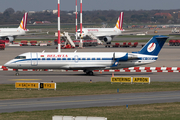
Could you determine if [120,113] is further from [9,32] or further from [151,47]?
[9,32]

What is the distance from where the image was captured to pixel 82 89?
1237 inches

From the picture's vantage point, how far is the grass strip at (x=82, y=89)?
93.9 ft

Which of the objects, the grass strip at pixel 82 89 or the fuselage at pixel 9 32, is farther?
the fuselage at pixel 9 32

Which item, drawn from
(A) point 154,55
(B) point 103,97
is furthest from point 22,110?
(A) point 154,55

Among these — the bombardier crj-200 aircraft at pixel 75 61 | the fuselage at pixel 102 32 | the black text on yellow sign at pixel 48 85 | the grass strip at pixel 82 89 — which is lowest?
the grass strip at pixel 82 89

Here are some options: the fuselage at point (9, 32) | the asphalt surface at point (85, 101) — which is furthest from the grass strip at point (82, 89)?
the fuselage at point (9, 32)

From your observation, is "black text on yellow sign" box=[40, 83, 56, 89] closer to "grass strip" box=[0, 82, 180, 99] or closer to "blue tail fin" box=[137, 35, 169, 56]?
"grass strip" box=[0, 82, 180, 99]

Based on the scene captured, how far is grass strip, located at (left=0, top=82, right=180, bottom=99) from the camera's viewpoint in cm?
2861

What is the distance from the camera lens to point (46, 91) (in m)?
30.5

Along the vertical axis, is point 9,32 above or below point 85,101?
above

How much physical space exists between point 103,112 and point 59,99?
6079 mm

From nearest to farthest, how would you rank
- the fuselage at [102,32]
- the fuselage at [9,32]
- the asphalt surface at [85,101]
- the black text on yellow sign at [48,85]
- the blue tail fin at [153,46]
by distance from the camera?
the asphalt surface at [85,101] < the black text on yellow sign at [48,85] < the blue tail fin at [153,46] < the fuselage at [102,32] < the fuselage at [9,32]

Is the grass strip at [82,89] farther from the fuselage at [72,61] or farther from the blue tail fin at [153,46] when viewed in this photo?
the blue tail fin at [153,46]

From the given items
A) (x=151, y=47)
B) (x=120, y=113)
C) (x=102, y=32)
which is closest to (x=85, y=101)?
(x=120, y=113)
